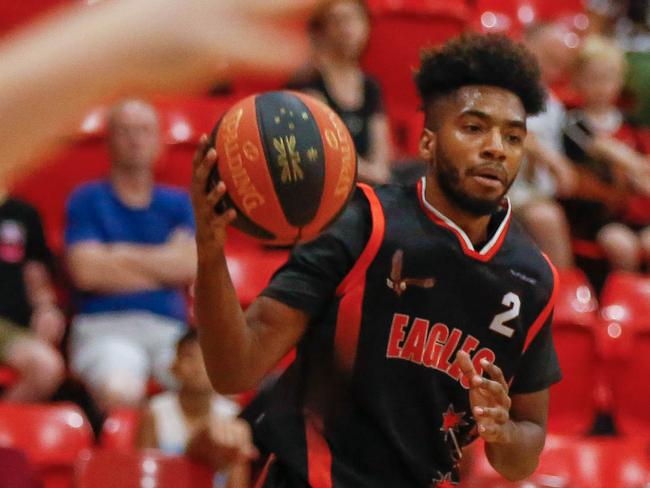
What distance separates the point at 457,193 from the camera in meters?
2.71

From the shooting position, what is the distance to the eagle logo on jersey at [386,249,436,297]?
2615 millimetres

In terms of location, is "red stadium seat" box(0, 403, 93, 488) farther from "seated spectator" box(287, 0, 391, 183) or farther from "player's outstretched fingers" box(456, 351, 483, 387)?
"seated spectator" box(287, 0, 391, 183)

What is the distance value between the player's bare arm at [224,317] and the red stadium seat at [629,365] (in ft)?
8.80

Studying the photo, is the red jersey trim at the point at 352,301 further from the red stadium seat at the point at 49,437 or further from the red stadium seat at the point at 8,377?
the red stadium seat at the point at 8,377

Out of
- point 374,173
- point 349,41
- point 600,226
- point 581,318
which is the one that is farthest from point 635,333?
point 349,41

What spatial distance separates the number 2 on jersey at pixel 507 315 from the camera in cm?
268

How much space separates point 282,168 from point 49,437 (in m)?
1.78

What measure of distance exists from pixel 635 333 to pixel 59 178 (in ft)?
8.75

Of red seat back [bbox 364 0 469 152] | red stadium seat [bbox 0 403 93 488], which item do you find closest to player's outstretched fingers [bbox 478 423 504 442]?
red stadium seat [bbox 0 403 93 488]

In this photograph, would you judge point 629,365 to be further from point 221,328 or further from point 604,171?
point 221,328

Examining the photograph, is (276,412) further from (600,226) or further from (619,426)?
(600,226)

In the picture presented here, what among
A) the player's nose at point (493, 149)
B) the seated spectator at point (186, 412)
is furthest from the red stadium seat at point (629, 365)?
the player's nose at point (493, 149)

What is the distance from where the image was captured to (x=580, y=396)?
4.94 m

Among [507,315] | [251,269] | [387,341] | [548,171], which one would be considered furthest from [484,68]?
[548,171]
